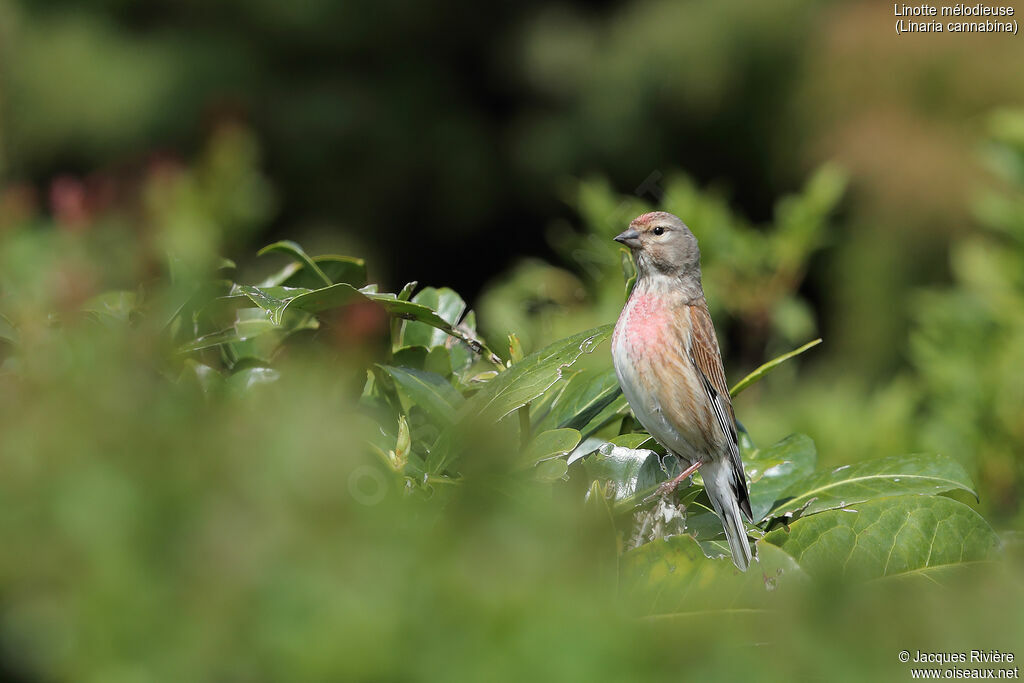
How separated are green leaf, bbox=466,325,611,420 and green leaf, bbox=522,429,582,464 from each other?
5cm

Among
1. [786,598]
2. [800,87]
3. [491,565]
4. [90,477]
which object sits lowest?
[800,87]

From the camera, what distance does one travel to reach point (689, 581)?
0.99 meters

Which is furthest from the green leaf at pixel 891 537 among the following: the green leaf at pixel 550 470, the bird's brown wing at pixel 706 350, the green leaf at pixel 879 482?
the bird's brown wing at pixel 706 350

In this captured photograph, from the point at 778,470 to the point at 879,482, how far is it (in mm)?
183

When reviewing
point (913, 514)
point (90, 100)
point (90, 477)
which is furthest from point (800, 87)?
point (90, 477)

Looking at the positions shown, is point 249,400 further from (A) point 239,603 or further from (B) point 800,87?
(B) point 800,87

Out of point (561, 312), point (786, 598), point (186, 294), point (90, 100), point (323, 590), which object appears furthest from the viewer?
point (90, 100)

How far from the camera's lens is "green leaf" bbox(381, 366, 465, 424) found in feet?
4.42

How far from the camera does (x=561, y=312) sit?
2762 millimetres

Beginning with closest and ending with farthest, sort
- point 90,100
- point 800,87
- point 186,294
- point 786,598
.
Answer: point 786,598 → point 186,294 → point 800,87 → point 90,100

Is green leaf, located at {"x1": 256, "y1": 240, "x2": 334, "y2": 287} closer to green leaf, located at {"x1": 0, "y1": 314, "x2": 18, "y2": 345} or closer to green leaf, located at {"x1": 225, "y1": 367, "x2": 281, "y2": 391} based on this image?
green leaf, located at {"x1": 225, "y1": 367, "x2": 281, "y2": 391}

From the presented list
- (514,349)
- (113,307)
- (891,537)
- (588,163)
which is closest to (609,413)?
(514,349)

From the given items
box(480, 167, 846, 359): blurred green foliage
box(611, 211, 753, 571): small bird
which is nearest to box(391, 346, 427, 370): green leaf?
box(611, 211, 753, 571): small bird

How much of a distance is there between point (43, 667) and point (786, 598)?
0.65 meters
